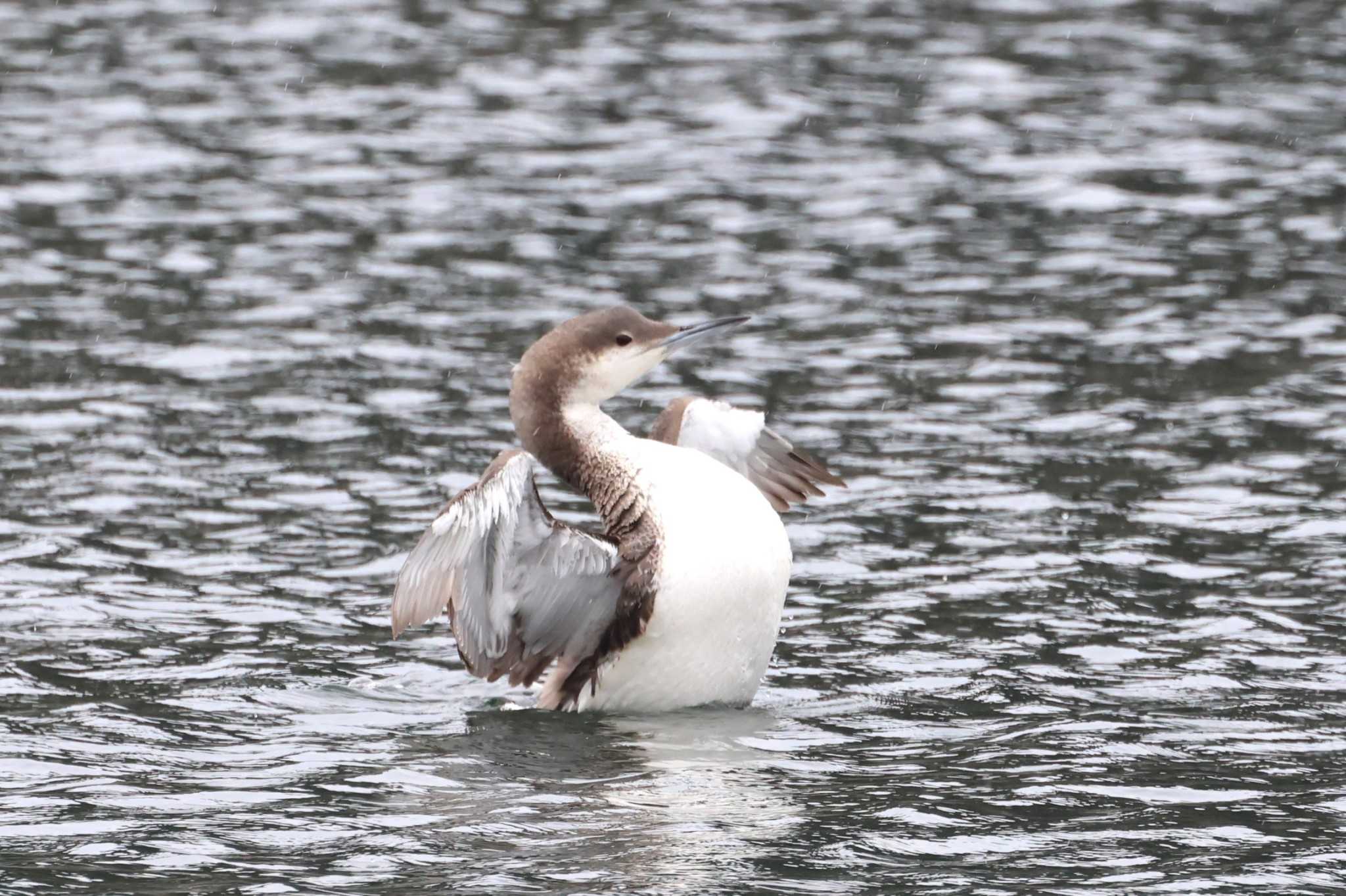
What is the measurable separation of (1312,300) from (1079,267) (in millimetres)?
1681

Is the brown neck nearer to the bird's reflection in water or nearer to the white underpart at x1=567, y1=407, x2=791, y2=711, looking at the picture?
the white underpart at x1=567, y1=407, x2=791, y2=711

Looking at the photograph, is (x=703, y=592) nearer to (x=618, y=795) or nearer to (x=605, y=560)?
(x=605, y=560)

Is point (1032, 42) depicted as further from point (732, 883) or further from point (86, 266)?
point (732, 883)

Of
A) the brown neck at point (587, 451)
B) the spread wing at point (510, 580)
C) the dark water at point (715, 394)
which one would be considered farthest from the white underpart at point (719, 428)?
the spread wing at point (510, 580)

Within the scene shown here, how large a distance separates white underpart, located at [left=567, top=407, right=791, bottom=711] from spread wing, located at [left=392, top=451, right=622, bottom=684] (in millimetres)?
221

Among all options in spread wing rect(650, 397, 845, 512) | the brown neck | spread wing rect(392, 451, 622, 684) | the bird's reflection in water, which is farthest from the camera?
spread wing rect(650, 397, 845, 512)

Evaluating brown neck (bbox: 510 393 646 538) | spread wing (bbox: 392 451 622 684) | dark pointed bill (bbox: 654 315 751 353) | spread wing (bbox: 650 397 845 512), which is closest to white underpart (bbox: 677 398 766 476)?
spread wing (bbox: 650 397 845 512)

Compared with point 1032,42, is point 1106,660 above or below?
below

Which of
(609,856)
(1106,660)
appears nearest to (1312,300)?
(1106,660)

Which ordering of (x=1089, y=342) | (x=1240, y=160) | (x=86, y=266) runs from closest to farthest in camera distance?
(x=1089, y=342), (x=86, y=266), (x=1240, y=160)

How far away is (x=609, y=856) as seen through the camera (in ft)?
21.1

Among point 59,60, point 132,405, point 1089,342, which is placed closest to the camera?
point 132,405

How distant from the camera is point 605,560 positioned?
8078 mm

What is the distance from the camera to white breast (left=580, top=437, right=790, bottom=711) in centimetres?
793
